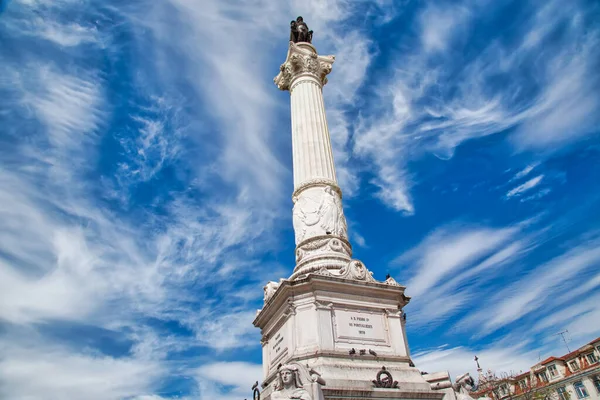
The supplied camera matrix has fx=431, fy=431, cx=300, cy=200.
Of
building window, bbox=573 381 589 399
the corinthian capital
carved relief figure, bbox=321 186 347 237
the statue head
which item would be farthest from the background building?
the statue head

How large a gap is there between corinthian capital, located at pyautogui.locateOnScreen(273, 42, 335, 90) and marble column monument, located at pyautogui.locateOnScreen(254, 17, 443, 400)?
4992 millimetres

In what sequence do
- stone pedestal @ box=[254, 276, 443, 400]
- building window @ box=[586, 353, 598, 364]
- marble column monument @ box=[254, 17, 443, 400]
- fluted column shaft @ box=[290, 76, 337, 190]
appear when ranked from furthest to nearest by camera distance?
building window @ box=[586, 353, 598, 364], fluted column shaft @ box=[290, 76, 337, 190], stone pedestal @ box=[254, 276, 443, 400], marble column monument @ box=[254, 17, 443, 400]

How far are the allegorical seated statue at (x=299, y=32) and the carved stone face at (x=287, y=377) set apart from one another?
17.8 meters

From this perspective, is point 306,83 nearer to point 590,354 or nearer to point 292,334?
point 292,334

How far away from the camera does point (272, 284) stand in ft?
50.7

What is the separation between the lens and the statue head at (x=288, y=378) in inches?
404

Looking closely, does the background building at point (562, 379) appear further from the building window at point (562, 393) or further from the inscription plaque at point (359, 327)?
the inscription plaque at point (359, 327)

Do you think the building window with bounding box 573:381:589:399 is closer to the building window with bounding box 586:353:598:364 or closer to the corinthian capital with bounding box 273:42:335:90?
the building window with bounding box 586:353:598:364

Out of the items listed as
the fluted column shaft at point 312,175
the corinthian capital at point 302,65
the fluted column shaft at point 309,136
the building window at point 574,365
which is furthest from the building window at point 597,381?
the corinthian capital at point 302,65

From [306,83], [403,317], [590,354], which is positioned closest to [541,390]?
[590,354]

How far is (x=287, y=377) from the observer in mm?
10266

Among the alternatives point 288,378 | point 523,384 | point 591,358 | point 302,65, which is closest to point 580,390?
point 591,358

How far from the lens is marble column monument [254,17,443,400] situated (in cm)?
1172

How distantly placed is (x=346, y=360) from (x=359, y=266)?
3.20 metres
